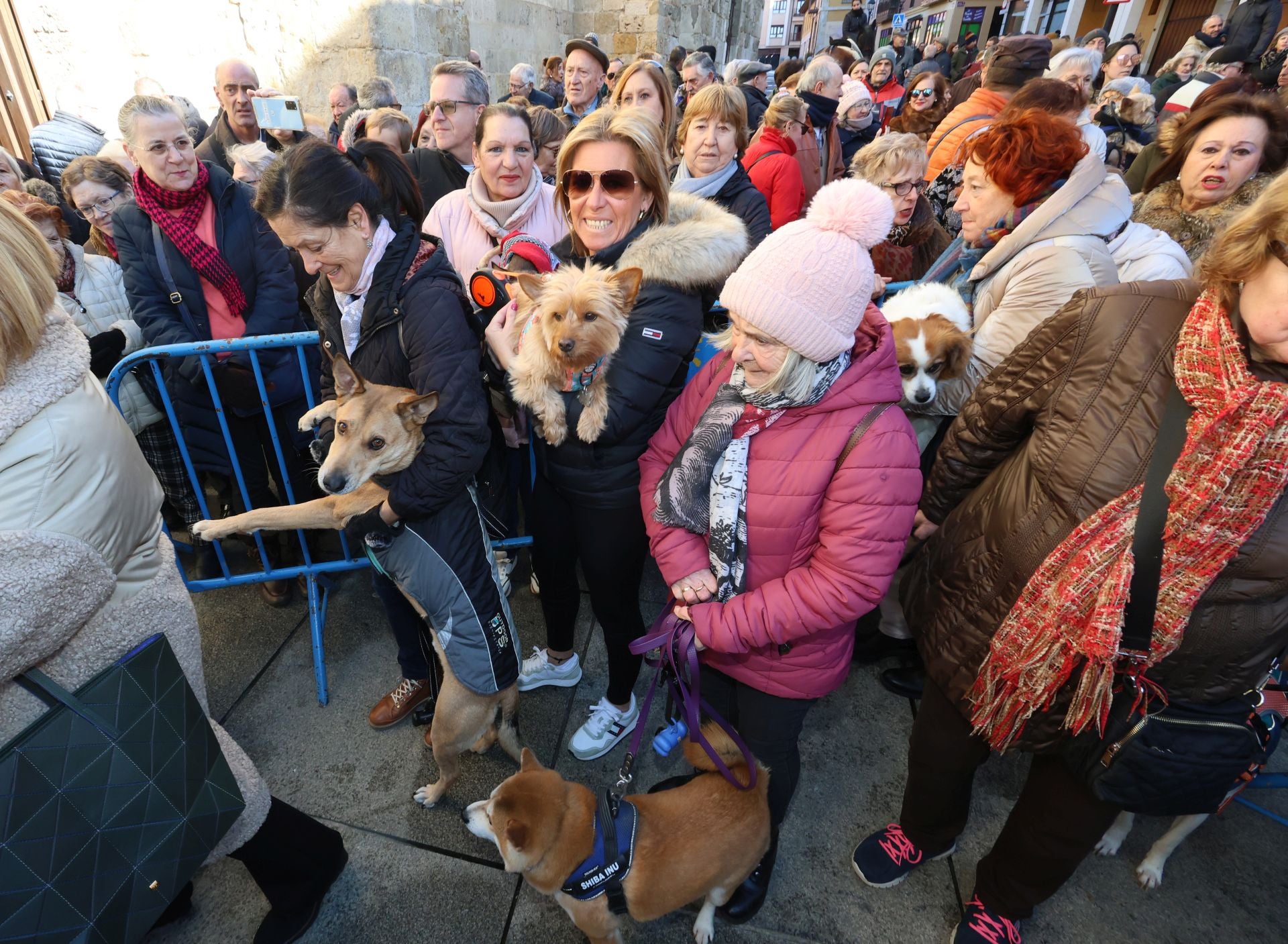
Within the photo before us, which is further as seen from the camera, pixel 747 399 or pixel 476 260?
pixel 476 260

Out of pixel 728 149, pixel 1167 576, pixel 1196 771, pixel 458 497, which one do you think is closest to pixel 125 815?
pixel 458 497

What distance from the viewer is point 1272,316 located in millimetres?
1252

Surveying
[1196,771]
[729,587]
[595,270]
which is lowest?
[1196,771]

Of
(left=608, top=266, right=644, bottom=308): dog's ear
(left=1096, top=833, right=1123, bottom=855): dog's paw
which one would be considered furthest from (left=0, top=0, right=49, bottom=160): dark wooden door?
(left=1096, top=833, right=1123, bottom=855): dog's paw

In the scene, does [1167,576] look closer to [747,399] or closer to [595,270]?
[747,399]

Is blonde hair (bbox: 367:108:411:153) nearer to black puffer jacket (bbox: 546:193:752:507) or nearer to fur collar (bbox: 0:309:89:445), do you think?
black puffer jacket (bbox: 546:193:752:507)

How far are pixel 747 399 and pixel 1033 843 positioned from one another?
65.0 inches

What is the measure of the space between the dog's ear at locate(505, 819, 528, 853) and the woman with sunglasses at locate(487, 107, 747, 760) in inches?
36.4

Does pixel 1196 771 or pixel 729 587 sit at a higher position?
pixel 729 587

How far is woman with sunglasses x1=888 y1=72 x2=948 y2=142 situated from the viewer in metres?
7.23

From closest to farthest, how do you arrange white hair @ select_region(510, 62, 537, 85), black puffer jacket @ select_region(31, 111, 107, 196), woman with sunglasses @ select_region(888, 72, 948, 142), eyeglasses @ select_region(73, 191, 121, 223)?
eyeglasses @ select_region(73, 191, 121, 223) → black puffer jacket @ select_region(31, 111, 107, 196) → woman with sunglasses @ select_region(888, 72, 948, 142) → white hair @ select_region(510, 62, 537, 85)

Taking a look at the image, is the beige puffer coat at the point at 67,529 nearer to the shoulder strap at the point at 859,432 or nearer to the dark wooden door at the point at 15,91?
the shoulder strap at the point at 859,432

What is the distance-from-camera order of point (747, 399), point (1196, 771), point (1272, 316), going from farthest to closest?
1. point (747, 399)
2. point (1196, 771)
3. point (1272, 316)

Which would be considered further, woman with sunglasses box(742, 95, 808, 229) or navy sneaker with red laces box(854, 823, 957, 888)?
woman with sunglasses box(742, 95, 808, 229)
